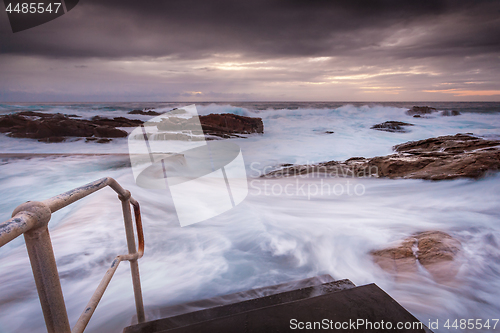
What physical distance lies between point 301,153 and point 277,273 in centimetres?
971

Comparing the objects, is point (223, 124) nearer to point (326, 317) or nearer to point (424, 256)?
point (424, 256)

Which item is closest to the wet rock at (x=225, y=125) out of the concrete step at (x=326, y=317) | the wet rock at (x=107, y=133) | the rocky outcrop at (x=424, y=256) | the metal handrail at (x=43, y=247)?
the wet rock at (x=107, y=133)

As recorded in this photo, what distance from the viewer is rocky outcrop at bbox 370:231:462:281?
2666mm

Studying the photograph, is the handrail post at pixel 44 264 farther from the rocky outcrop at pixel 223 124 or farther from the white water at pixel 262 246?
the rocky outcrop at pixel 223 124

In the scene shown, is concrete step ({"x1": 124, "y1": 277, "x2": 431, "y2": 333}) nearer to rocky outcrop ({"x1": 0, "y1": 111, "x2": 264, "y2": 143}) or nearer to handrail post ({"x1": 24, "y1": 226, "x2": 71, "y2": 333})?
handrail post ({"x1": 24, "y1": 226, "x2": 71, "y2": 333})

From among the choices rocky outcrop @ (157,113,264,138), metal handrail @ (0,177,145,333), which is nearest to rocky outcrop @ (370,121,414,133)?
rocky outcrop @ (157,113,264,138)

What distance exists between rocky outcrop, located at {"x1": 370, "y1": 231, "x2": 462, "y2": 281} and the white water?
11 cm

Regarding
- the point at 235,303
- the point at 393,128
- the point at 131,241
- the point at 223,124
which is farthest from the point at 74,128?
the point at 393,128

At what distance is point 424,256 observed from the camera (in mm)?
2812

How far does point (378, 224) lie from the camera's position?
13.1ft

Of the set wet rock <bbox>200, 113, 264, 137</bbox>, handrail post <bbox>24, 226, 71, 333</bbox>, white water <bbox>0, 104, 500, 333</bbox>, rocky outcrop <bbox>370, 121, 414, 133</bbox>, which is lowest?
white water <bbox>0, 104, 500, 333</bbox>

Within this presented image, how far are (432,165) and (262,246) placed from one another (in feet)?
17.4

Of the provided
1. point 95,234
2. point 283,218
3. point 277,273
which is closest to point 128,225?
point 277,273

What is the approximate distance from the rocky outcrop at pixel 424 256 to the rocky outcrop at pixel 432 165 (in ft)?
9.99
